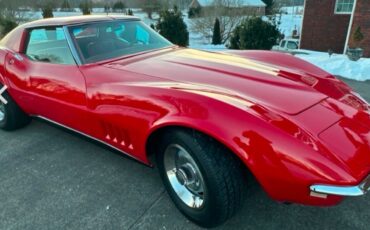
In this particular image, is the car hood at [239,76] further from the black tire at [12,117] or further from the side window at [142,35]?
the black tire at [12,117]

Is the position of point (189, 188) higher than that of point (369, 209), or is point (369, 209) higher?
point (189, 188)

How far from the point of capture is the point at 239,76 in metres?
2.43

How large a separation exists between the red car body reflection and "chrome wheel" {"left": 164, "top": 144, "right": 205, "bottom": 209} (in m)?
0.20

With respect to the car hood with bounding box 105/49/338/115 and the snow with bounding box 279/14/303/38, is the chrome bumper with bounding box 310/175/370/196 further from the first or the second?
the snow with bounding box 279/14/303/38

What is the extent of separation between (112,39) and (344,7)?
43.0 ft

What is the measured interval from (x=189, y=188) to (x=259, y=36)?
8.20 meters

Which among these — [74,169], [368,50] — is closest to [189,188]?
[74,169]

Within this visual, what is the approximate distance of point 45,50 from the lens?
3191 millimetres

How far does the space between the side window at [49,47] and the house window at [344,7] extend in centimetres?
1336

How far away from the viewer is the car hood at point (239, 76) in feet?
6.68

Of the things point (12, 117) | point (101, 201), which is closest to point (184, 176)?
point (101, 201)

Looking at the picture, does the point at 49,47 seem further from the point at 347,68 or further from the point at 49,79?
the point at 347,68

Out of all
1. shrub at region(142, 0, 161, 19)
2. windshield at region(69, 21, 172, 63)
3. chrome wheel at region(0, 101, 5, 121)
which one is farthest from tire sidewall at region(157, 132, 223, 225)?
shrub at region(142, 0, 161, 19)

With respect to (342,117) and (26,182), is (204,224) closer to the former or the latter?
(342,117)
